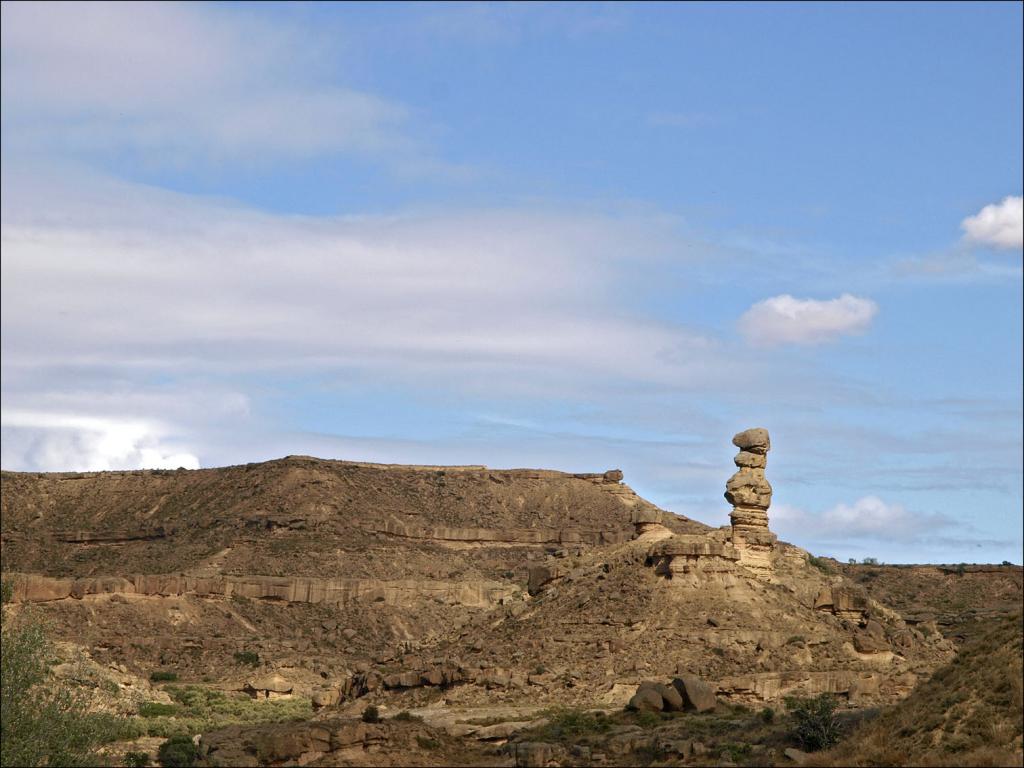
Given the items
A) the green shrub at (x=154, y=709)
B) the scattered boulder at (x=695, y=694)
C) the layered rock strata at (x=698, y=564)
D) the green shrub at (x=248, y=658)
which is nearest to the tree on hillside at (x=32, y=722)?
the scattered boulder at (x=695, y=694)

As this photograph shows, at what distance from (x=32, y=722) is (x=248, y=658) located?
46.1m

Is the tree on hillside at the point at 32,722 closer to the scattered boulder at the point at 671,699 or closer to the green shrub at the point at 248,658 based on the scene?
the scattered boulder at the point at 671,699

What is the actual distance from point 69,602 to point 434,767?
52.2m

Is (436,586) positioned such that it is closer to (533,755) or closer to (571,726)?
(571,726)

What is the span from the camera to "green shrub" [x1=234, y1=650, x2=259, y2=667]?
88.8m

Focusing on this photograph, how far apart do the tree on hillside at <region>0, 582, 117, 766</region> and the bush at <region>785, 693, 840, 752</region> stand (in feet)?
51.6

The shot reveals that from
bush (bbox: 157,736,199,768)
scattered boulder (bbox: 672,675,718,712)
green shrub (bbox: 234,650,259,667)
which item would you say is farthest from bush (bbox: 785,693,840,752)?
Result: green shrub (bbox: 234,650,259,667)

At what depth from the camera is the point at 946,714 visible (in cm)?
3875

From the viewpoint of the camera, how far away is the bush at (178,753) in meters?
53.6

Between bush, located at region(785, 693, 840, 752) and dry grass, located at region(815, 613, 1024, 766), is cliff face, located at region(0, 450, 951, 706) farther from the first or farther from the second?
dry grass, located at region(815, 613, 1024, 766)

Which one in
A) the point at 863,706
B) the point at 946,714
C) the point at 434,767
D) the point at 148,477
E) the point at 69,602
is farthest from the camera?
the point at 148,477

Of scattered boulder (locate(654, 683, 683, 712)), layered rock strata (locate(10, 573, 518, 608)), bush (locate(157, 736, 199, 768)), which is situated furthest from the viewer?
layered rock strata (locate(10, 573, 518, 608))

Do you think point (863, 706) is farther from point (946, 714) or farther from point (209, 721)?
point (209, 721)

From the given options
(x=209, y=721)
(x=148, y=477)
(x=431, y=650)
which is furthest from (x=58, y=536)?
(x=431, y=650)
